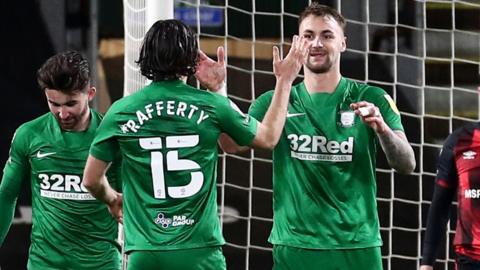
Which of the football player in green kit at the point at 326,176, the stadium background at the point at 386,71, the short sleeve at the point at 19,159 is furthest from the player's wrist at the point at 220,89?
the stadium background at the point at 386,71

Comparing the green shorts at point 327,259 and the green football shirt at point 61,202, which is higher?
the green football shirt at point 61,202

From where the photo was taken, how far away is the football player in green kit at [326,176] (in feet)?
19.1

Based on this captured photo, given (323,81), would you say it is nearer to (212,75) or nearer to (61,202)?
(212,75)

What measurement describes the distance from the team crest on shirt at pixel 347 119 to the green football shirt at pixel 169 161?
785 mm

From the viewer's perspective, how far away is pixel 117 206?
5613 millimetres

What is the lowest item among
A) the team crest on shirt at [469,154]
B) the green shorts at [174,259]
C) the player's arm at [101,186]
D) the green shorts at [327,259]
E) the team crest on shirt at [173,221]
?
the green shorts at [327,259]

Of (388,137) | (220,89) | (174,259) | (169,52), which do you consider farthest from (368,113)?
(174,259)

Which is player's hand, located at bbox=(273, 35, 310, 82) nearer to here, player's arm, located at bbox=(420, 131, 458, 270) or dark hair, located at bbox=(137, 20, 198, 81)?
dark hair, located at bbox=(137, 20, 198, 81)

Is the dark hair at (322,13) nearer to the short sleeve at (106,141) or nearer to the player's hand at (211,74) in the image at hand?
the player's hand at (211,74)

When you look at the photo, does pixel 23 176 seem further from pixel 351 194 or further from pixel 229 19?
pixel 229 19

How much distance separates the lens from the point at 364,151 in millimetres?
5848

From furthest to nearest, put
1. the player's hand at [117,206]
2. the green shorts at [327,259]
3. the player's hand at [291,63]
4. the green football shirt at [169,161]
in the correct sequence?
the green shorts at [327,259] → the player's hand at [117,206] → the player's hand at [291,63] → the green football shirt at [169,161]

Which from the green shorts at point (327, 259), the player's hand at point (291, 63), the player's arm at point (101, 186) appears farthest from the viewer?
the green shorts at point (327, 259)

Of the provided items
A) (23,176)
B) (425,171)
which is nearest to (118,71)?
(425,171)
